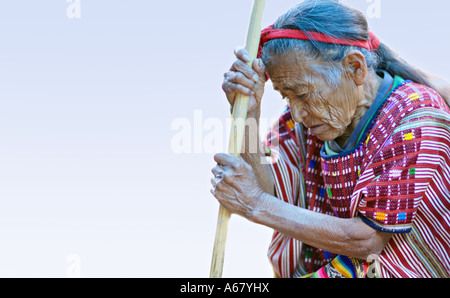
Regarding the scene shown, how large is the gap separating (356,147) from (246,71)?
0.57 meters

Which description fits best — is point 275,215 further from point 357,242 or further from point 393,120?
point 393,120

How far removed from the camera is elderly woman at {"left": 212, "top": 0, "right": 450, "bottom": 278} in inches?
96.3

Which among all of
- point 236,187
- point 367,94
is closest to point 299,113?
point 367,94

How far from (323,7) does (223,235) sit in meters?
1.03

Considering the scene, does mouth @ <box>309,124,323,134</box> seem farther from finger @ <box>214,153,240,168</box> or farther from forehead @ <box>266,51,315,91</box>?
finger @ <box>214,153,240,168</box>

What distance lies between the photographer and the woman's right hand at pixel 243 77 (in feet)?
8.58

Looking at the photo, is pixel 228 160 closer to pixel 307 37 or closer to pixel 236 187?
pixel 236 187

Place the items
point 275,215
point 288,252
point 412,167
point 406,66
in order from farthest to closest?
point 288,252, point 406,66, point 275,215, point 412,167

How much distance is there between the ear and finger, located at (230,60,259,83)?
373 millimetres

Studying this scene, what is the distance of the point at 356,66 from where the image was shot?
256 cm

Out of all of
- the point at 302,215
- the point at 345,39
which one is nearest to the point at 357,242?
the point at 302,215

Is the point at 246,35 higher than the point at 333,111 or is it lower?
higher

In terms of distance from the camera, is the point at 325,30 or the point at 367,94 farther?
the point at 367,94

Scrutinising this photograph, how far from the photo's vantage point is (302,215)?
2.56m
